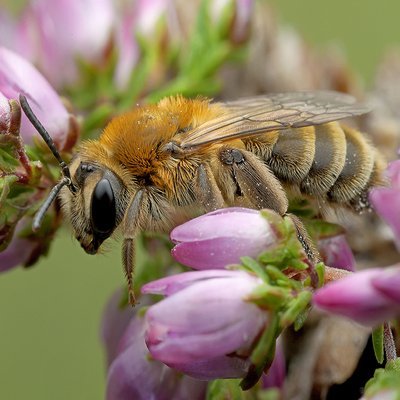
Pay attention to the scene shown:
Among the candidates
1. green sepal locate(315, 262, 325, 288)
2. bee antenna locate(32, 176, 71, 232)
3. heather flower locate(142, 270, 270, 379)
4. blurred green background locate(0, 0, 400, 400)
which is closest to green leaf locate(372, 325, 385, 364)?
green sepal locate(315, 262, 325, 288)

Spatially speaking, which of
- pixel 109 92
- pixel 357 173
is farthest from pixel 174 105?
pixel 109 92

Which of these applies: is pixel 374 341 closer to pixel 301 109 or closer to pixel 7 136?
pixel 301 109

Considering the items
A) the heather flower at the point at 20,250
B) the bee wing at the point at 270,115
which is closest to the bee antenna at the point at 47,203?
the heather flower at the point at 20,250

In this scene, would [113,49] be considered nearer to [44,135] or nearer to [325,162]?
[44,135]

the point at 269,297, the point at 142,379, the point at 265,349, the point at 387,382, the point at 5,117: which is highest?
the point at 5,117

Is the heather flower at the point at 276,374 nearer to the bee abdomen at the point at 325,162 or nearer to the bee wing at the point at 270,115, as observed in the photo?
the bee abdomen at the point at 325,162

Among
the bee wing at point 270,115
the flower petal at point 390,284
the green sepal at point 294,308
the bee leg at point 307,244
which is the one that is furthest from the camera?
the bee wing at point 270,115

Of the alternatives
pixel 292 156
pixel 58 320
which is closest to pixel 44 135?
pixel 292 156
